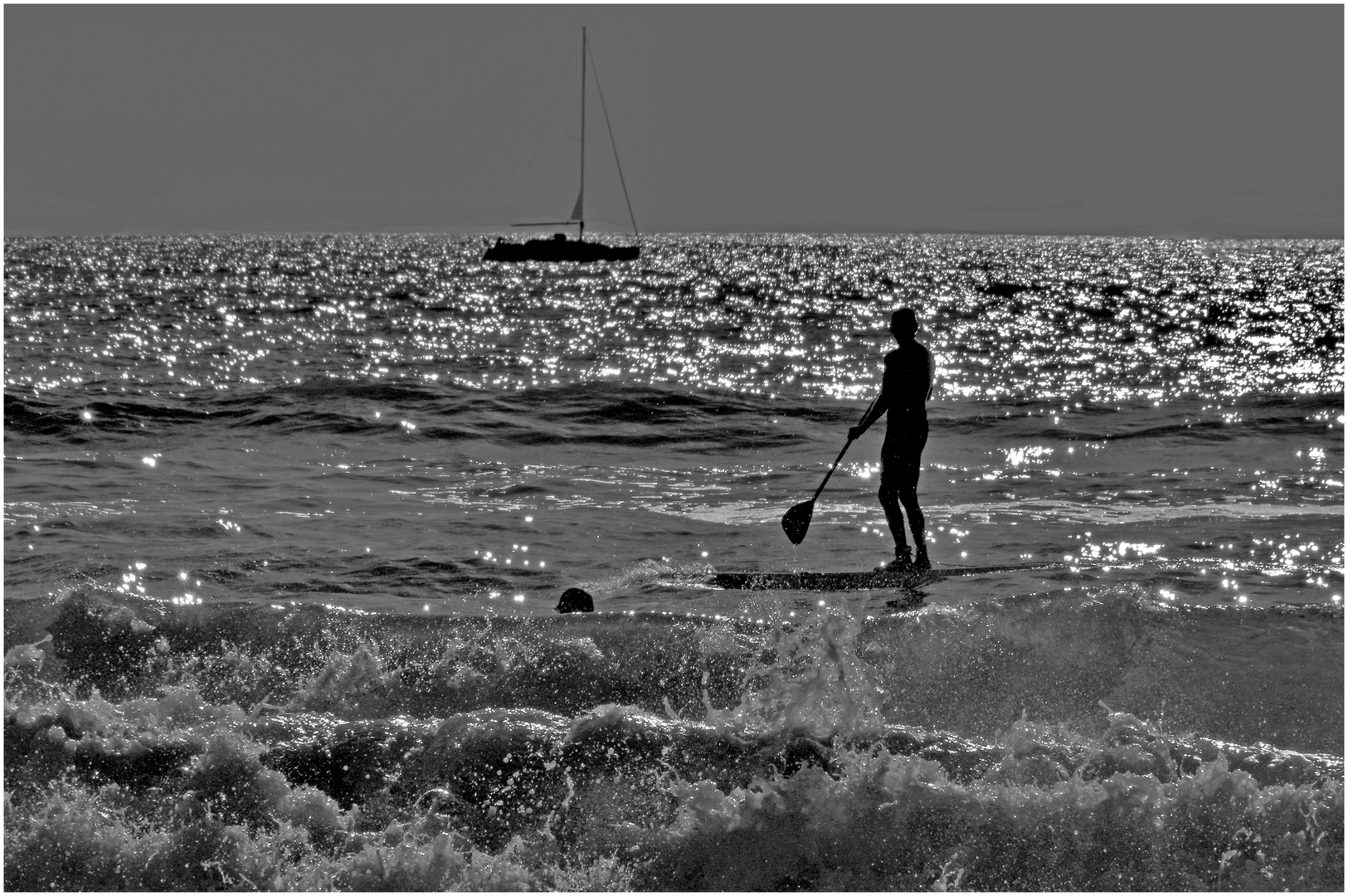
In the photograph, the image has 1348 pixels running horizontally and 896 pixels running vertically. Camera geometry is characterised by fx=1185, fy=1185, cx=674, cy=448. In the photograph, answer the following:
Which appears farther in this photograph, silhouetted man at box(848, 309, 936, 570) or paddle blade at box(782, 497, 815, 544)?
paddle blade at box(782, 497, 815, 544)

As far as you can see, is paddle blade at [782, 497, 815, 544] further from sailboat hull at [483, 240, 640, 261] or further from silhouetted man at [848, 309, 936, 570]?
sailboat hull at [483, 240, 640, 261]

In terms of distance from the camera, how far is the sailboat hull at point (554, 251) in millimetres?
93625

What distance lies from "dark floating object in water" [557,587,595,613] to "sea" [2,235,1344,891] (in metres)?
0.19

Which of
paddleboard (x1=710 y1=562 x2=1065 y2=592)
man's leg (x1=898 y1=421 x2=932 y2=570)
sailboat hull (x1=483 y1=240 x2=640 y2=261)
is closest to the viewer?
paddleboard (x1=710 y1=562 x2=1065 y2=592)

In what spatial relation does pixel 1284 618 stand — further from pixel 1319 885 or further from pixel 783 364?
pixel 783 364

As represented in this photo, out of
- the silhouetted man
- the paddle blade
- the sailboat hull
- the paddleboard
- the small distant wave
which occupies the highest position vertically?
the sailboat hull

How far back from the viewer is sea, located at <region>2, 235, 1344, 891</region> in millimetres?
4777

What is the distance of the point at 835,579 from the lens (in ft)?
29.8

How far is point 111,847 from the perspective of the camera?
4.72 m

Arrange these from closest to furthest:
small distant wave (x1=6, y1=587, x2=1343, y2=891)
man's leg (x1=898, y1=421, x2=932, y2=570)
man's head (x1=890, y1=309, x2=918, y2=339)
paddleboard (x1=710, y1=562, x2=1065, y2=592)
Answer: small distant wave (x1=6, y1=587, x2=1343, y2=891) → paddleboard (x1=710, y1=562, x2=1065, y2=592) → man's head (x1=890, y1=309, x2=918, y2=339) → man's leg (x1=898, y1=421, x2=932, y2=570)

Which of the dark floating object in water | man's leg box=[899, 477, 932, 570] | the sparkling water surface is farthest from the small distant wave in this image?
man's leg box=[899, 477, 932, 570]

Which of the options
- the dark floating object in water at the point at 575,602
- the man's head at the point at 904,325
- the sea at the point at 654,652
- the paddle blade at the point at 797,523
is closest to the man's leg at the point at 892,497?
the sea at the point at 654,652

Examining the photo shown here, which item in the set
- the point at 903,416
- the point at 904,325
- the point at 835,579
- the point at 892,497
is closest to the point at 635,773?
the point at 835,579

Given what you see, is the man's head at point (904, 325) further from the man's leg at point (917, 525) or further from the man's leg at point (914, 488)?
the man's leg at point (917, 525)
